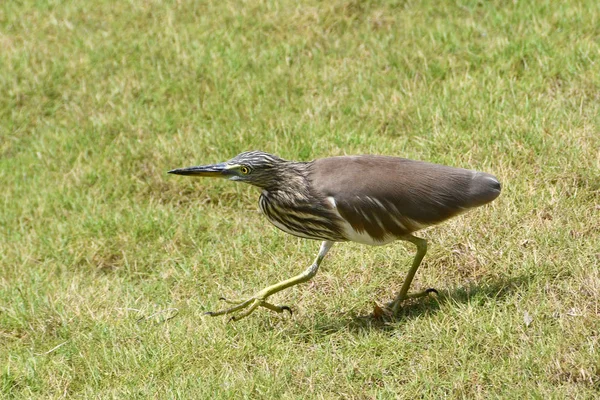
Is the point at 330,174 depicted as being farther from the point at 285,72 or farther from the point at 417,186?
the point at 285,72

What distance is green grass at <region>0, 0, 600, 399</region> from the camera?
5.50 meters

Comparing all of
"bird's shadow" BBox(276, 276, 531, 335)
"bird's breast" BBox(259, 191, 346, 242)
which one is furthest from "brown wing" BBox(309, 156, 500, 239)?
"bird's shadow" BBox(276, 276, 531, 335)

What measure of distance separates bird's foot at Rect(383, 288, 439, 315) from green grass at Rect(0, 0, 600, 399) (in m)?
0.07

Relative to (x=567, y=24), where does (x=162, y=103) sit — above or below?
below

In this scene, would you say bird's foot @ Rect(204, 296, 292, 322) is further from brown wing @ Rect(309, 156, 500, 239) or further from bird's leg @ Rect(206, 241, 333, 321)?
brown wing @ Rect(309, 156, 500, 239)

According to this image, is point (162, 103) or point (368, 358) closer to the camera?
point (368, 358)

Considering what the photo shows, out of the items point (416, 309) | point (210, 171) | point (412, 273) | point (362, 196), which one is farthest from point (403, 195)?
point (210, 171)

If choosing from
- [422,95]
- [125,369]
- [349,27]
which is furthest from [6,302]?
[349,27]

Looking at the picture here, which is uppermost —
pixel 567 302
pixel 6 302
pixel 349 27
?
pixel 349 27

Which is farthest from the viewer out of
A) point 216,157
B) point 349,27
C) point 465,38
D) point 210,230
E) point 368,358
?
point 349,27

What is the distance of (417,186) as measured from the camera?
576 centimetres

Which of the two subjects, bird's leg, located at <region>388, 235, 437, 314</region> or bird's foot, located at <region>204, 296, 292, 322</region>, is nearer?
bird's leg, located at <region>388, 235, 437, 314</region>

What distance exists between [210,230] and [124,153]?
1.46 metres

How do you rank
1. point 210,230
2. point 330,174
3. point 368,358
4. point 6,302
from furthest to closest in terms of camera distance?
point 210,230
point 6,302
point 330,174
point 368,358
